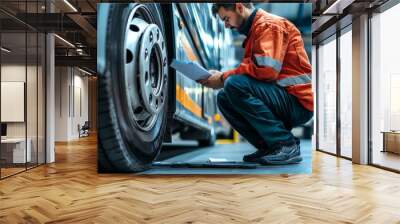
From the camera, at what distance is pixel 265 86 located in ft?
18.1

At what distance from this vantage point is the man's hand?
5.60 meters

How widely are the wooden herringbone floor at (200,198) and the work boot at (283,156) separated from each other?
0.81 ft

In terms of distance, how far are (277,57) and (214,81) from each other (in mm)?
956

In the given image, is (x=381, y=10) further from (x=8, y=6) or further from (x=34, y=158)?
(x=34, y=158)

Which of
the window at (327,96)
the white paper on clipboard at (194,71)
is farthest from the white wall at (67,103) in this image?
the white paper on clipboard at (194,71)

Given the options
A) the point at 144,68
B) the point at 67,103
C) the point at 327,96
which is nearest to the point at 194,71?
the point at 144,68

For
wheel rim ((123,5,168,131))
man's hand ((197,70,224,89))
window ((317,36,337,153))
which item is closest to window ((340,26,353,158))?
window ((317,36,337,153))

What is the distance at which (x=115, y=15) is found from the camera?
5.40 m

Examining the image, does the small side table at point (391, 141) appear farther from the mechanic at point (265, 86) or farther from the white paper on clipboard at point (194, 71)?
the white paper on clipboard at point (194, 71)

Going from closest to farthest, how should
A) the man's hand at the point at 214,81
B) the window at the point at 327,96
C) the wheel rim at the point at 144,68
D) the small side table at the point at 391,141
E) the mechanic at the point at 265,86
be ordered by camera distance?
the wheel rim at the point at 144,68 → the mechanic at the point at 265,86 → the man's hand at the point at 214,81 → the small side table at the point at 391,141 → the window at the point at 327,96

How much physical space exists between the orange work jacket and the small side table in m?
1.98

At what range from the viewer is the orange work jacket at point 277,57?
5449 mm

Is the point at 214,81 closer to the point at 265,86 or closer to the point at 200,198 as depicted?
the point at 265,86

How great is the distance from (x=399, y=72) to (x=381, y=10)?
1276 millimetres
